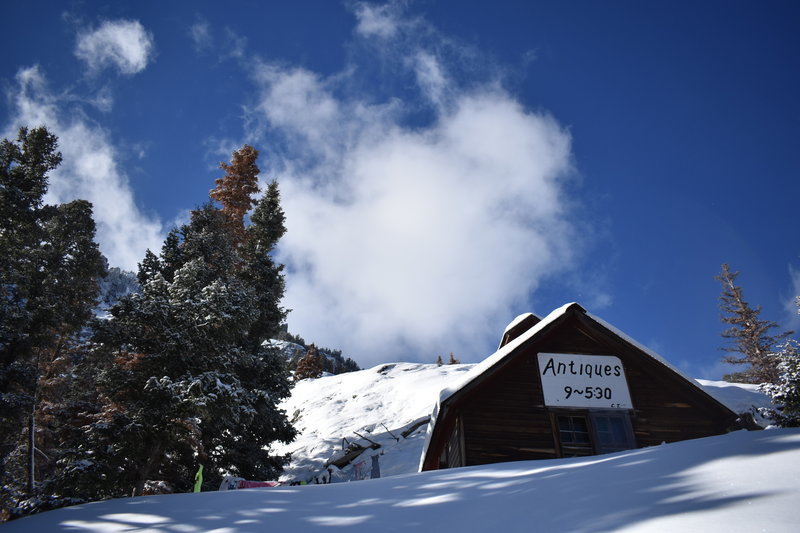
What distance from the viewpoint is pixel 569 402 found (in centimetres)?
1151

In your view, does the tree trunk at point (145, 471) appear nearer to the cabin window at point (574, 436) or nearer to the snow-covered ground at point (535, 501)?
the snow-covered ground at point (535, 501)

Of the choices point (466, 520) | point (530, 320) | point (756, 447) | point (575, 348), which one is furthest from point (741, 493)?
point (530, 320)

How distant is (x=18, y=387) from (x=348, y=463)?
14.6 m

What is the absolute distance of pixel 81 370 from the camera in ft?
A: 53.9

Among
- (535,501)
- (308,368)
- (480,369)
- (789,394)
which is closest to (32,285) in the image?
(480,369)

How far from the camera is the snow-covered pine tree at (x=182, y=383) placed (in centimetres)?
1161

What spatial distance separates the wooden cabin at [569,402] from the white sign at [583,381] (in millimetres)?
27

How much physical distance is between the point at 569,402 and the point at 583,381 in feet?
2.73

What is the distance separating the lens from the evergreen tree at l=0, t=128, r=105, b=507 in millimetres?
14617

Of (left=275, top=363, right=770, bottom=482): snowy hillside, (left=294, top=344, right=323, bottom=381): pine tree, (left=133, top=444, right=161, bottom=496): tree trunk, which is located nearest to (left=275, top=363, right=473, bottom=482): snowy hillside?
(left=275, top=363, right=770, bottom=482): snowy hillside

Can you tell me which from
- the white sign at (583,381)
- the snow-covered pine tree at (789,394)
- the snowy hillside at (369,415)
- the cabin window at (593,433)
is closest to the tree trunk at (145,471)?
the snowy hillside at (369,415)

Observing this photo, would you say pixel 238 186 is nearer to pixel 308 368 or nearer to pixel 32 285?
pixel 32 285

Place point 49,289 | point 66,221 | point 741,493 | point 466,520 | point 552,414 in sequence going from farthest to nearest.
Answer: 1. point 66,221
2. point 49,289
3. point 552,414
4. point 466,520
5. point 741,493

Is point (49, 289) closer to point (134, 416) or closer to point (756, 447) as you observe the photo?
point (134, 416)
